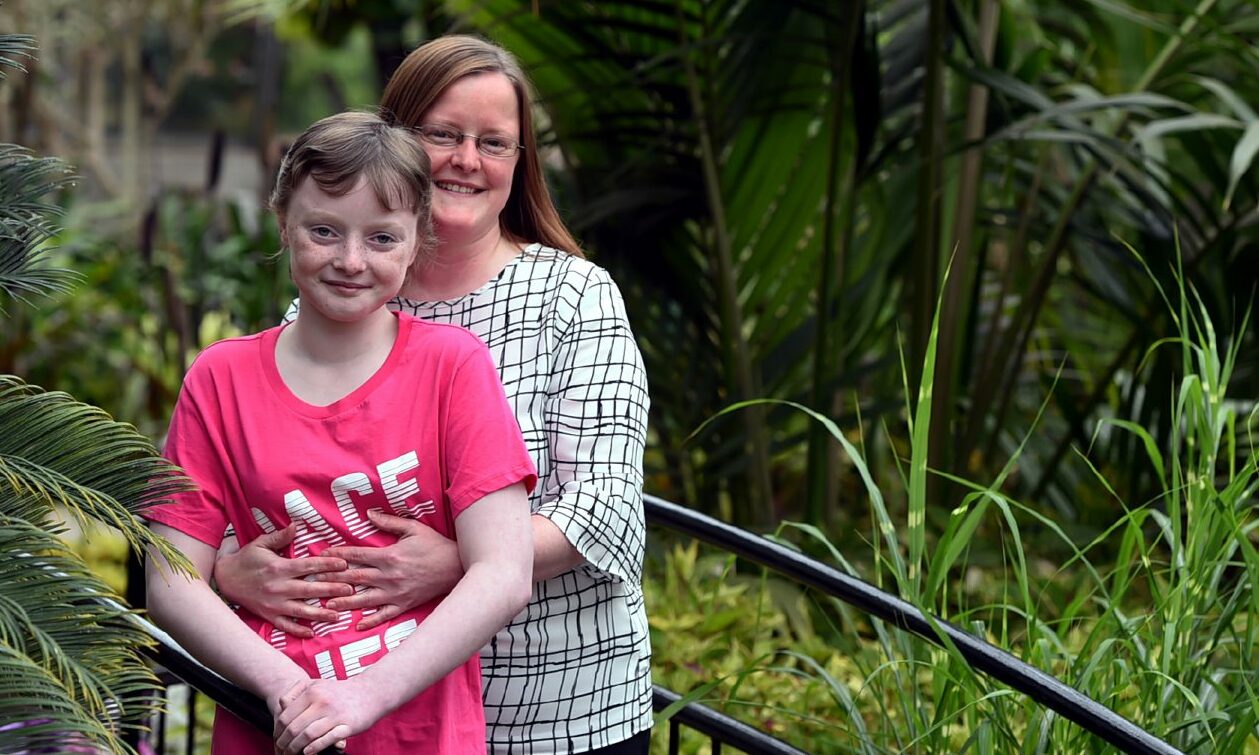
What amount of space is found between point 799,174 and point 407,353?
8.42 feet

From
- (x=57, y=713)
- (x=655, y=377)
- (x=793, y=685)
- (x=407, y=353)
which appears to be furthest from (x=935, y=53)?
(x=57, y=713)

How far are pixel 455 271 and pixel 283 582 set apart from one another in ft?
1.70

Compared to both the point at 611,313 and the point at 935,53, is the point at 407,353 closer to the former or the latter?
the point at 611,313

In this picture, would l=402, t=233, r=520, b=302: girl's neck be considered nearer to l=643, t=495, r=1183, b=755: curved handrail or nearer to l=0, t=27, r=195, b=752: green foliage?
l=0, t=27, r=195, b=752: green foliage

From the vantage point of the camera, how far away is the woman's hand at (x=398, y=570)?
1.47m

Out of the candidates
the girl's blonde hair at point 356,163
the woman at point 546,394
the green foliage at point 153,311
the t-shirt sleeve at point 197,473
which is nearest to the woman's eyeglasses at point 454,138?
the woman at point 546,394

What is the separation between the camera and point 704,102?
370 centimetres

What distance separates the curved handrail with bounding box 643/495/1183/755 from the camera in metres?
1.65

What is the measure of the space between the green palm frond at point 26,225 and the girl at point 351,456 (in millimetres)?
219

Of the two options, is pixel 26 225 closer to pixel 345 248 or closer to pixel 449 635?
Result: pixel 345 248

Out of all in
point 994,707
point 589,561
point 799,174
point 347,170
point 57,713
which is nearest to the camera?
point 57,713

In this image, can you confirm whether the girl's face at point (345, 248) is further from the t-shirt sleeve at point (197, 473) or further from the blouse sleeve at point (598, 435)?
the blouse sleeve at point (598, 435)

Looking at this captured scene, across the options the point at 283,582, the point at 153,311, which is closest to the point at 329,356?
the point at 283,582

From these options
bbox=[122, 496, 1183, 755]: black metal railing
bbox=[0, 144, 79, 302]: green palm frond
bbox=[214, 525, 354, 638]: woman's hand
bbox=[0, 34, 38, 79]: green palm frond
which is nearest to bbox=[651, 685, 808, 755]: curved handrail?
bbox=[122, 496, 1183, 755]: black metal railing
